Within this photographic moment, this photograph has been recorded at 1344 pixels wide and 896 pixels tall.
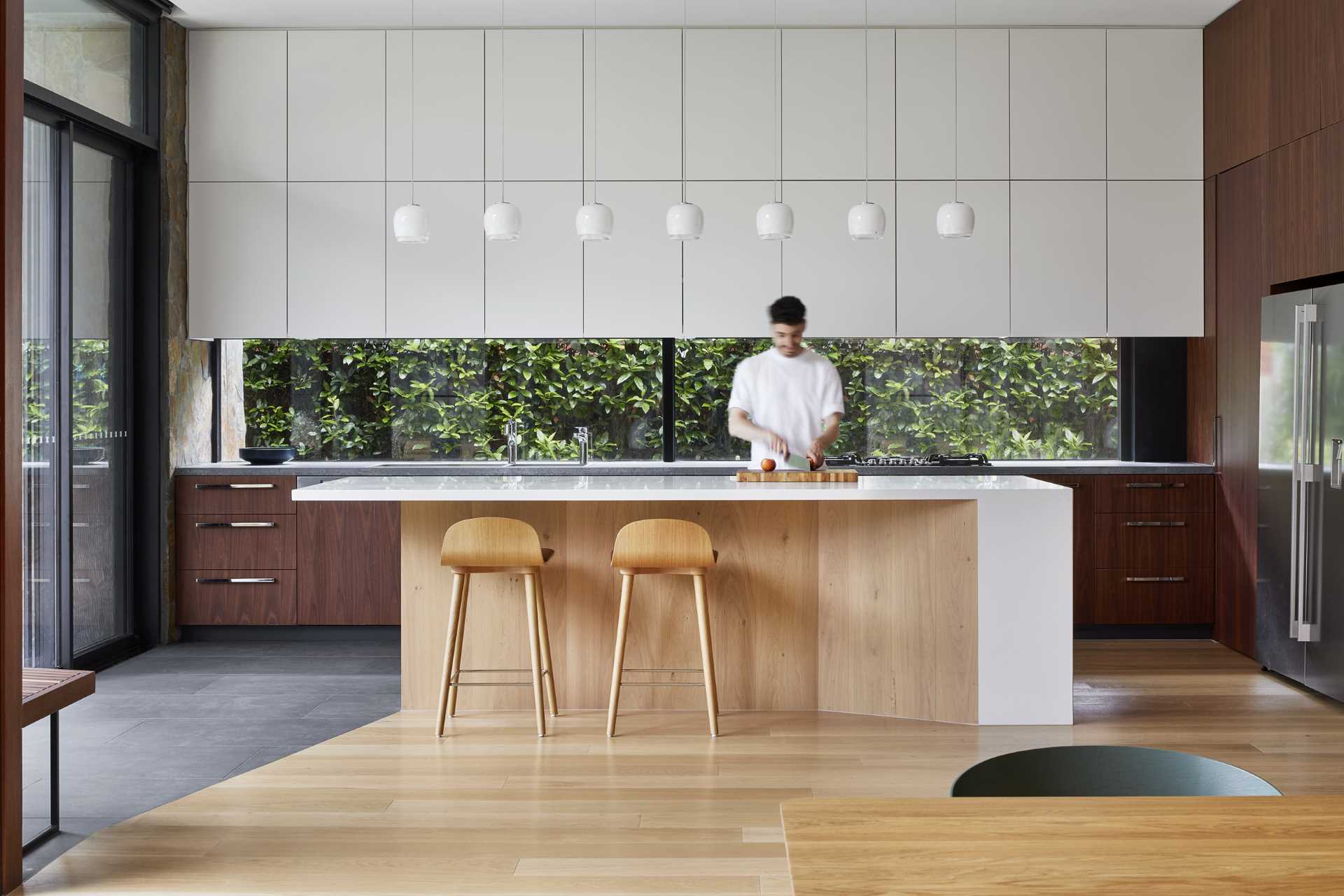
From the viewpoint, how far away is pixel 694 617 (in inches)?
165

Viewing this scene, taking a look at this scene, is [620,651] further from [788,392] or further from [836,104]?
[836,104]

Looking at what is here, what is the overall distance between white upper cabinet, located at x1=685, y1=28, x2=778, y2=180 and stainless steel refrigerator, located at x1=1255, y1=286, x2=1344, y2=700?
2.59 metres

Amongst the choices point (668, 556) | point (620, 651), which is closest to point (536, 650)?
point (620, 651)

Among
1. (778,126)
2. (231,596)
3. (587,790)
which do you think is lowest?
(587,790)

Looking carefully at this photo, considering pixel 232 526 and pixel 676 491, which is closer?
pixel 676 491

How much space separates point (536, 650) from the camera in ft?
12.7

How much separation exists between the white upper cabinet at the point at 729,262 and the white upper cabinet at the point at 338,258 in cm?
169

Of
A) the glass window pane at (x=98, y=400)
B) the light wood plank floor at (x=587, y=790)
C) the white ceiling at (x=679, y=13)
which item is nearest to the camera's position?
the light wood plank floor at (x=587, y=790)

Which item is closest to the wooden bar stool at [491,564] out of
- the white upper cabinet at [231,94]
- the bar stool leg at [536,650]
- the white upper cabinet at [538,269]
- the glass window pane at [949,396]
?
the bar stool leg at [536,650]

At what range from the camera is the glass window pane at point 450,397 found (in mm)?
6090

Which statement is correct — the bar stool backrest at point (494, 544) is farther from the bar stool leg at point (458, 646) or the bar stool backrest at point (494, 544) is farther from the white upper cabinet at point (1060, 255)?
the white upper cabinet at point (1060, 255)

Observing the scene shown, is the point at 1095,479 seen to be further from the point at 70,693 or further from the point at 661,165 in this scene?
the point at 70,693

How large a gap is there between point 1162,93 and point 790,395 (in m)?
2.85

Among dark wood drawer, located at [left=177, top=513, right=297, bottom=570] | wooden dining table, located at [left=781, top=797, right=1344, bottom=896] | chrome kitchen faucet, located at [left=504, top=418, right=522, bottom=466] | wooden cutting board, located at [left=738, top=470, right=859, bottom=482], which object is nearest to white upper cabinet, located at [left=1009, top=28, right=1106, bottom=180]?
wooden cutting board, located at [left=738, top=470, right=859, bottom=482]
